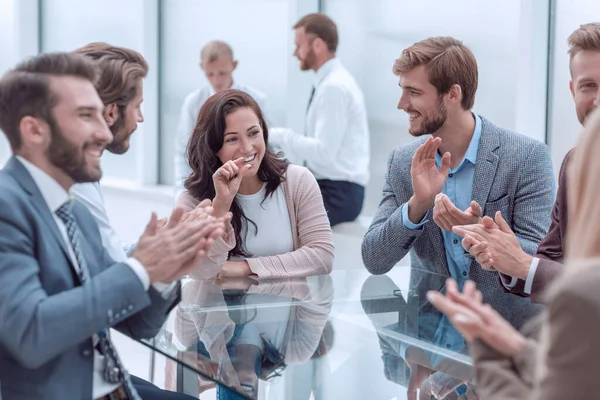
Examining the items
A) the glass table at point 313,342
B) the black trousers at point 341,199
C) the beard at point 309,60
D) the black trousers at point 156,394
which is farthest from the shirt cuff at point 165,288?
the beard at point 309,60

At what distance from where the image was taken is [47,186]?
1.76m

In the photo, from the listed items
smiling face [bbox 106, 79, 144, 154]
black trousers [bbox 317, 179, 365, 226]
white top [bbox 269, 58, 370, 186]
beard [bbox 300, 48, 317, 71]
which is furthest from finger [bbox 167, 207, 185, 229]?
beard [bbox 300, 48, 317, 71]

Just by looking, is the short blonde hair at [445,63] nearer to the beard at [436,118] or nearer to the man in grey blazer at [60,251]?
the beard at [436,118]

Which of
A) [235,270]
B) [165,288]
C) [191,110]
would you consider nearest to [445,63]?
[235,270]

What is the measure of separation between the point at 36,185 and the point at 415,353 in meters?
0.99

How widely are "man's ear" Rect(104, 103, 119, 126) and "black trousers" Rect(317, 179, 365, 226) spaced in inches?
118

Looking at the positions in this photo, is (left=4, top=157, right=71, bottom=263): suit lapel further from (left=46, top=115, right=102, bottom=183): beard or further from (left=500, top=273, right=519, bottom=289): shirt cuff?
(left=500, top=273, right=519, bottom=289): shirt cuff

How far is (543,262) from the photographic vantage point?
8.50 ft

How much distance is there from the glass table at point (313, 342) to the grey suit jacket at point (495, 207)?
16cm

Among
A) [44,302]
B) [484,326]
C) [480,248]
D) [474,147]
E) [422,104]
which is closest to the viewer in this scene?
[484,326]

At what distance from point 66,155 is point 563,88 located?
10.2ft

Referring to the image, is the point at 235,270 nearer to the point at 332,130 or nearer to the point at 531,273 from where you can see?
the point at 531,273

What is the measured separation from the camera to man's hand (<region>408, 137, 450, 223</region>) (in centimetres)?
296

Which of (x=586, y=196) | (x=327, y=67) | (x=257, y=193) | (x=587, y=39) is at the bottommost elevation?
(x=257, y=193)
